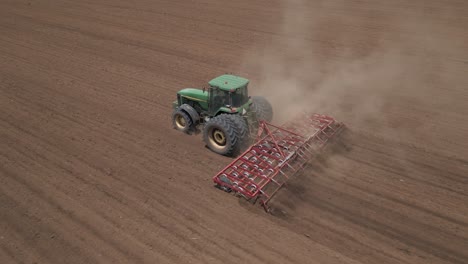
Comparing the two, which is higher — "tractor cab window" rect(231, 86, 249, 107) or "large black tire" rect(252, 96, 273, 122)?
"tractor cab window" rect(231, 86, 249, 107)

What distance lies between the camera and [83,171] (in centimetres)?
826

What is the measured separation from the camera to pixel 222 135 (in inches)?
336

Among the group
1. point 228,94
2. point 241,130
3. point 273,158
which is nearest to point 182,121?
point 228,94

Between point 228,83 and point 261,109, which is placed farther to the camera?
point 261,109

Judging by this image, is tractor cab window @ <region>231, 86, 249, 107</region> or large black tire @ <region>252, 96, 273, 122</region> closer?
tractor cab window @ <region>231, 86, 249, 107</region>

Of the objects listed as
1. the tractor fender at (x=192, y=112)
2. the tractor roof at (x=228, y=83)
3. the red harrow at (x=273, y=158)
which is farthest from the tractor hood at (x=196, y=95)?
the red harrow at (x=273, y=158)

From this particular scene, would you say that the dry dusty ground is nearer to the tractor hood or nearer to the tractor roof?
the tractor hood

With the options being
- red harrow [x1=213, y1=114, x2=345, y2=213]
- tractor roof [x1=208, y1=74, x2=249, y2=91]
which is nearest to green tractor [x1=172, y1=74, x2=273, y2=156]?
tractor roof [x1=208, y1=74, x2=249, y2=91]

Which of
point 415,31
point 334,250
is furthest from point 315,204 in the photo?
point 415,31

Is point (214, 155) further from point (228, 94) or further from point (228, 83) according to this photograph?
point (228, 83)

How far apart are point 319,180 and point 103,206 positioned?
4.58 metres

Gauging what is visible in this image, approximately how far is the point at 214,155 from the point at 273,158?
1.50m

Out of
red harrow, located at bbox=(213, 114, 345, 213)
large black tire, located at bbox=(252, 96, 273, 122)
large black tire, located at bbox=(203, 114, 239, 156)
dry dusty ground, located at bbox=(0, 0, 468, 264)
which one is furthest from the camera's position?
large black tire, located at bbox=(252, 96, 273, 122)

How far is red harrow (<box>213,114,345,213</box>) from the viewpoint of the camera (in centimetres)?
747
